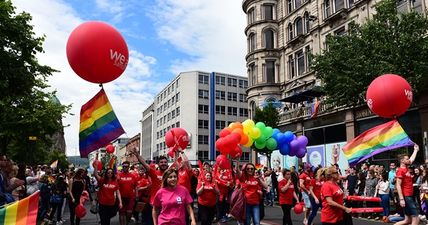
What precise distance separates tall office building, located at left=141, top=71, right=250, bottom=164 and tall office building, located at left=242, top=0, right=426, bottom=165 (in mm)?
36594

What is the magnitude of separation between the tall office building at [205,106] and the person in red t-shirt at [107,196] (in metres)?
66.7

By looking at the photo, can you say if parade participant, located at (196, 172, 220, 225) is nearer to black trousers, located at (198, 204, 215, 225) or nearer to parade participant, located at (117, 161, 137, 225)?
black trousers, located at (198, 204, 215, 225)

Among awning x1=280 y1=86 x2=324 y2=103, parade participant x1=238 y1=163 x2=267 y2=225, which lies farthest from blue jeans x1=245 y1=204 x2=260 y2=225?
awning x1=280 y1=86 x2=324 y2=103

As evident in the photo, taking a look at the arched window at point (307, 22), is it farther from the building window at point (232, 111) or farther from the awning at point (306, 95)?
the building window at point (232, 111)

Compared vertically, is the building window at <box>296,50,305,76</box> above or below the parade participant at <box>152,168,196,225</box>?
above

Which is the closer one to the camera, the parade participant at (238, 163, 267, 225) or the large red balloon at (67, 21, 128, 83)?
the large red balloon at (67, 21, 128, 83)

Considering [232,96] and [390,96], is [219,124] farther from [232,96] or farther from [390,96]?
[390,96]

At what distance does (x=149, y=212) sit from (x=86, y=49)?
358 cm

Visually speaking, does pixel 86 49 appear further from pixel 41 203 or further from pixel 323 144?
pixel 323 144

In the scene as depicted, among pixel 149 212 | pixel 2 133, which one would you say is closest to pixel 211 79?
pixel 2 133

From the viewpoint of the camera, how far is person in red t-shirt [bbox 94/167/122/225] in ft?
31.1

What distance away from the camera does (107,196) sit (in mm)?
9477

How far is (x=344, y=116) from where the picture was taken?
2944cm

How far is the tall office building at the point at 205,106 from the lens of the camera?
79.1m
